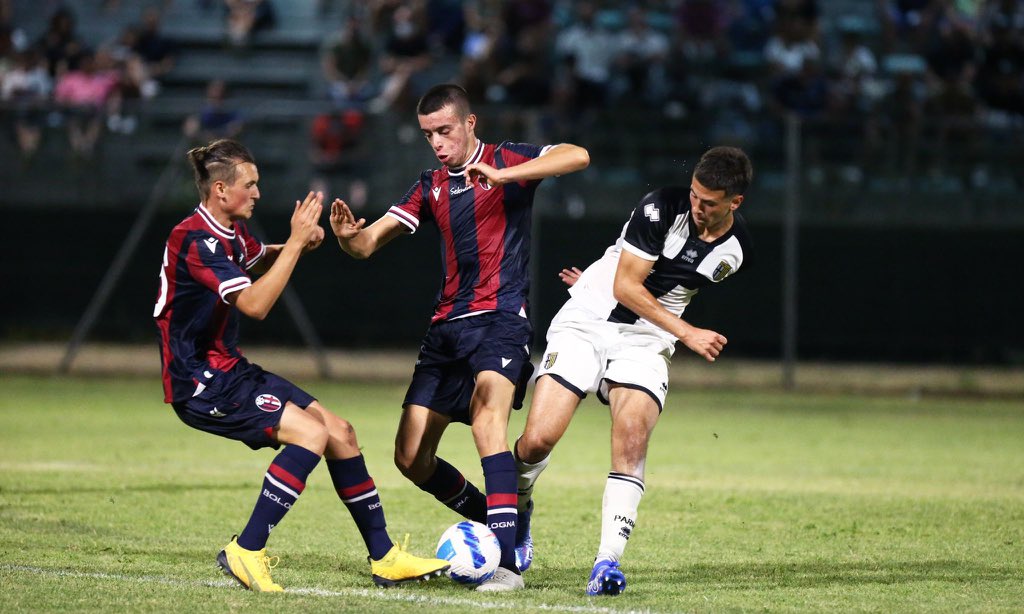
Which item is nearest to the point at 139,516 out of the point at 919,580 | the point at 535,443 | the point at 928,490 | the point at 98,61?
the point at 535,443

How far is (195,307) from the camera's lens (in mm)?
6199

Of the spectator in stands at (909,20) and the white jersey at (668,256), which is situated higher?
the spectator in stands at (909,20)

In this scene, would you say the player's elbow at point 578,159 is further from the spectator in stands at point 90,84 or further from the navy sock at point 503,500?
the spectator in stands at point 90,84

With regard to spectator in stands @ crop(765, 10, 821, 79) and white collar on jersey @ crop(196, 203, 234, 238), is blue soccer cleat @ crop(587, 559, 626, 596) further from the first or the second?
spectator in stands @ crop(765, 10, 821, 79)

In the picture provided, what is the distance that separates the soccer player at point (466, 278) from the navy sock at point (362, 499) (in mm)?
424

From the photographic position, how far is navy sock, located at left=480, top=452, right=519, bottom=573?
20.4 ft

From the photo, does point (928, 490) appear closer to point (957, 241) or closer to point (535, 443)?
point (535, 443)

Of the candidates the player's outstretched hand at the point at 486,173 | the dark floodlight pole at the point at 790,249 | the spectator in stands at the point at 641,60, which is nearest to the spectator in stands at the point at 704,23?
the spectator in stands at the point at 641,60

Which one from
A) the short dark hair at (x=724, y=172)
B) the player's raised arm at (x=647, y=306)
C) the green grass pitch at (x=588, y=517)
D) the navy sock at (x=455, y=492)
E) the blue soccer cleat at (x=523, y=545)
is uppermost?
the short dark hair at (x=724, y=172)

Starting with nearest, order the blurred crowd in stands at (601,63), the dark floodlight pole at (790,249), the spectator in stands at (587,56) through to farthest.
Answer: the dark floodlight pole at (790,249) → the blurred crowd in stands at (601,63) → the spectator in stands at (587,56)

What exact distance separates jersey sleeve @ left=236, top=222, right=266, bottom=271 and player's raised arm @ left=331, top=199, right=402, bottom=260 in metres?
0.37

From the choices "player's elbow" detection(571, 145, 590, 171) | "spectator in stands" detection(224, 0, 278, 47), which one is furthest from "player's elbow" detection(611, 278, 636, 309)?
"spectator in stands" detection(224, 0, 278, 47)

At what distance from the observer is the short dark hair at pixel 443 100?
21.5 feet

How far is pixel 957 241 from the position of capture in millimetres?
16359
